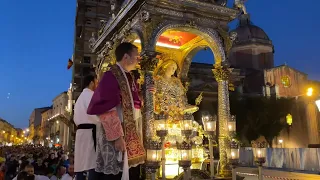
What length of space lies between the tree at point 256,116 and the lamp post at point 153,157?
85.2ft

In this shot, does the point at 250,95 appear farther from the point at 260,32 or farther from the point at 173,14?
the point at 173,14

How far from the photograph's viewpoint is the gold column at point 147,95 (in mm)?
8070

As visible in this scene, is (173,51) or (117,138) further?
(173,51)

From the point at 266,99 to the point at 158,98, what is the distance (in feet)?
91.4

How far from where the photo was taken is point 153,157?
727cm

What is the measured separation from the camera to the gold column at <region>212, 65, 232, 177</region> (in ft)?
28.8

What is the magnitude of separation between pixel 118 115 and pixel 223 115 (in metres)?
6.15

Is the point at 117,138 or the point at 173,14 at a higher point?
the point at 173,14

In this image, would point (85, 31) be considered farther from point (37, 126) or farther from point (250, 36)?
point (37, 126)

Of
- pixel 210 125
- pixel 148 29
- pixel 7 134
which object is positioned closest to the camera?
pixel 148 29

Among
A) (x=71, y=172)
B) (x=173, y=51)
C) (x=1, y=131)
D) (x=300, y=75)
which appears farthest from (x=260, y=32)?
(x=1, y=131)

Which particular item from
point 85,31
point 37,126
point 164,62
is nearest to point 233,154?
point 164,62

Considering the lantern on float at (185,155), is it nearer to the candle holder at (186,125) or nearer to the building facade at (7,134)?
the candle holder at (186,125)

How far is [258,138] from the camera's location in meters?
33.5
